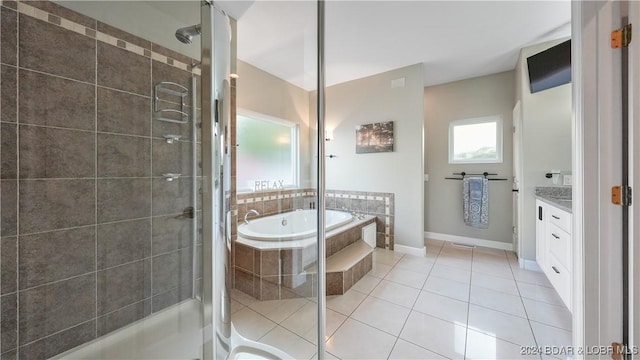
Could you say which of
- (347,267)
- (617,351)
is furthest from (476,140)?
(617,351)

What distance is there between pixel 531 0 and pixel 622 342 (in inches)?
98.6

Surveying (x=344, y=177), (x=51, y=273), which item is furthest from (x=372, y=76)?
(x=51, y=273)

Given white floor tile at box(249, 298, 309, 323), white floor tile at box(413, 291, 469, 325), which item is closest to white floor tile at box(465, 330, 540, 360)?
white floor tile at box(413, 291, 469, 325)

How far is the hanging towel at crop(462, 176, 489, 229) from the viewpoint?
3385 millimetres

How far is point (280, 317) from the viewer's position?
1.72 metres

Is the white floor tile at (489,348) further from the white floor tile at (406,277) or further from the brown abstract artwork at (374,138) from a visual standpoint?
the brown abstract artwork at (374,138)

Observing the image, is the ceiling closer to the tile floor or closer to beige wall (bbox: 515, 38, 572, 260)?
beige wall (bbox: 515, 38, 572, 260)

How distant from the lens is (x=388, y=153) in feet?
11.1

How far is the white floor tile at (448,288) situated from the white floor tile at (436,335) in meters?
0.46

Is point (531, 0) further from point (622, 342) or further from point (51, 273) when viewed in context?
point (51, 273)

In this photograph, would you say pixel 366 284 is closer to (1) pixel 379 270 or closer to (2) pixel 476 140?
(1) pixel 379 270

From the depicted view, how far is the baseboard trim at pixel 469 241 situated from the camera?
3.35m

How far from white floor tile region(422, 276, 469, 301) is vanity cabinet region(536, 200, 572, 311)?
68 cm

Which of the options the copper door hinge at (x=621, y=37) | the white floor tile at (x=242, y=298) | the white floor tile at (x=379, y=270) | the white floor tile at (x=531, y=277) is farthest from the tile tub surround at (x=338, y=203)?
the copper door hinge at (x=621, y=37)
